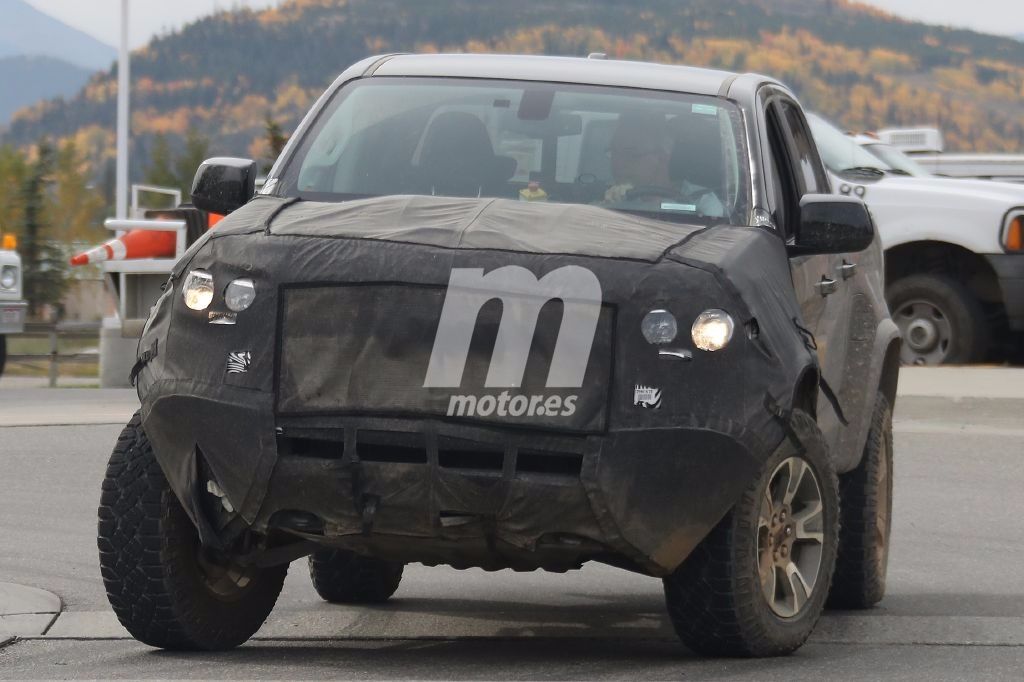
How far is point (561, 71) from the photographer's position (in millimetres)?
6586

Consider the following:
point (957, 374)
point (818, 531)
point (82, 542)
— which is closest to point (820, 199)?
point (818, 531)

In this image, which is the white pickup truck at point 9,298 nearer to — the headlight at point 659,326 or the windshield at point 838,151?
the windshield at point 838,151

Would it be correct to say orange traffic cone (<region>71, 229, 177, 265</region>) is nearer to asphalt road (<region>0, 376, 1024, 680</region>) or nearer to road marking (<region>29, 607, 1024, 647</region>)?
asphalt road (<region>0, 376, 1024, 680</region>)

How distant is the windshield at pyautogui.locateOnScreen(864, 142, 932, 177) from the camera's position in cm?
1661

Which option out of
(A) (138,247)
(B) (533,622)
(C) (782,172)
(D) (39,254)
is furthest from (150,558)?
(D) (39,254)

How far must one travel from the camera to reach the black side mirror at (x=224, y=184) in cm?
630

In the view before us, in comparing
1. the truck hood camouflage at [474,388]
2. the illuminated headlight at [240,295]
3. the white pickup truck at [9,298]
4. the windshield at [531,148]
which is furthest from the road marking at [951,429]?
the white pickup truck at [9,298]

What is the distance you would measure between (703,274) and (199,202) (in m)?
2.02

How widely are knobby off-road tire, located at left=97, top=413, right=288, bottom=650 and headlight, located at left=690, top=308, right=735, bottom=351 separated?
5.26 ft

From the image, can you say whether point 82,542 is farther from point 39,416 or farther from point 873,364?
point 39,416

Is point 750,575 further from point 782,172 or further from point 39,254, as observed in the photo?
point 39,254

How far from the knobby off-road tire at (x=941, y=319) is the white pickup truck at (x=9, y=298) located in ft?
28.6

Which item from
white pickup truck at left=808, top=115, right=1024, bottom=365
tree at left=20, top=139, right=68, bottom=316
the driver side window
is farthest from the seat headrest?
tree at left=20, top=139, right=68, bottom=316

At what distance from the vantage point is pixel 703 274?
201 inches
